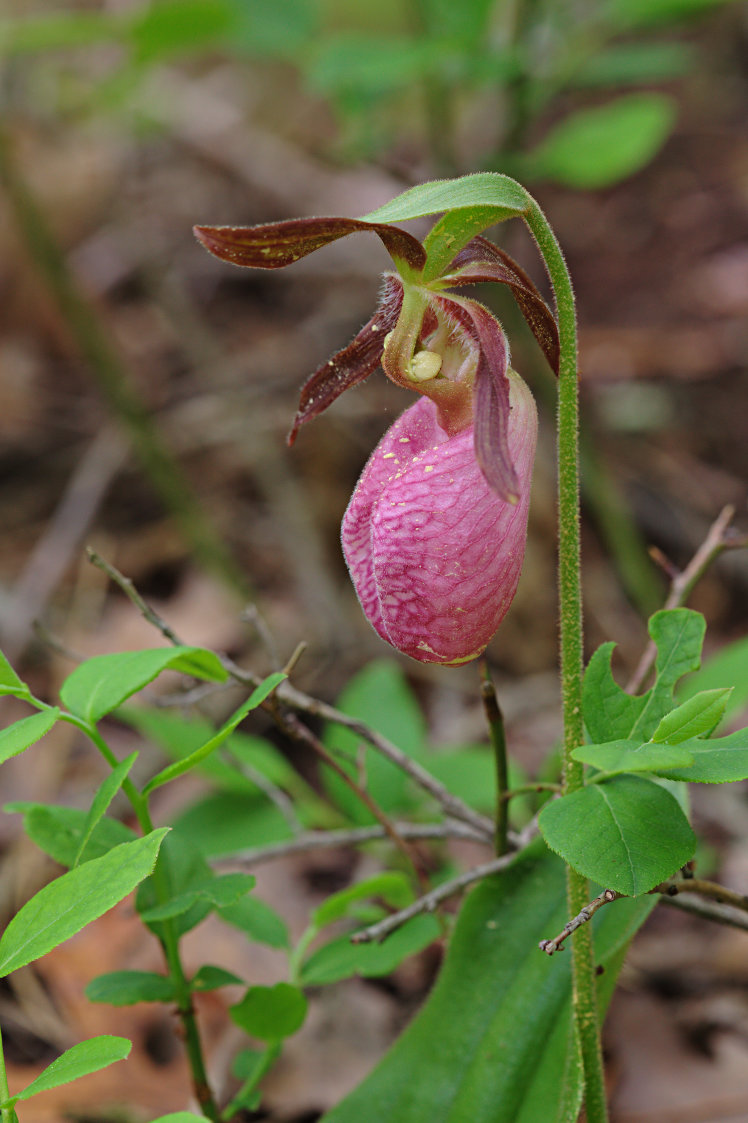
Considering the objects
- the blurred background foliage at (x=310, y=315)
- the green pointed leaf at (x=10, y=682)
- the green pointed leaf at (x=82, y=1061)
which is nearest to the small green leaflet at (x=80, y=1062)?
the green pointed leaf at (x=82, y=1061)

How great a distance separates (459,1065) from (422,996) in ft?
2.45

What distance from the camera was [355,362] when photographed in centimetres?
90

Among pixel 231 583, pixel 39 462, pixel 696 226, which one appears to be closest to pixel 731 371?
pixel 696 226

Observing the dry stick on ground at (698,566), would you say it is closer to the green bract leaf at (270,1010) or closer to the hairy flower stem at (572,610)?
the hairy flower stem at (572,610)

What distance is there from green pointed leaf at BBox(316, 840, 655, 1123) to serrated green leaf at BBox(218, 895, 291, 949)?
153 mm

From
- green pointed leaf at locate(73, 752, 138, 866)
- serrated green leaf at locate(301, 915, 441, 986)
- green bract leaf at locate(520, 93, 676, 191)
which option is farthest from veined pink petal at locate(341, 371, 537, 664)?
green bract leaf at locate(520, 93, 676, 191)

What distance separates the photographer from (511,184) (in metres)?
0.70

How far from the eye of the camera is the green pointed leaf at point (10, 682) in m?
0.74

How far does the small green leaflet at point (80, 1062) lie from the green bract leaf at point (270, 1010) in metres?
0.29

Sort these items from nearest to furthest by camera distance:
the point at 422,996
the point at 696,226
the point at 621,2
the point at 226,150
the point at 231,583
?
the point at 422,996
the point at 621,2
the point at 231,583
the point at 696,226
the point at 226,150

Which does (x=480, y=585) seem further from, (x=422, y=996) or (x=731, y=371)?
(x=731, y=371)

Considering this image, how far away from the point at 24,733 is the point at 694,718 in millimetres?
491

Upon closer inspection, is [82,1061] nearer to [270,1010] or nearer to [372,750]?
[270,1010]

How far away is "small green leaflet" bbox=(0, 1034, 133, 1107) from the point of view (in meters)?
0.60
